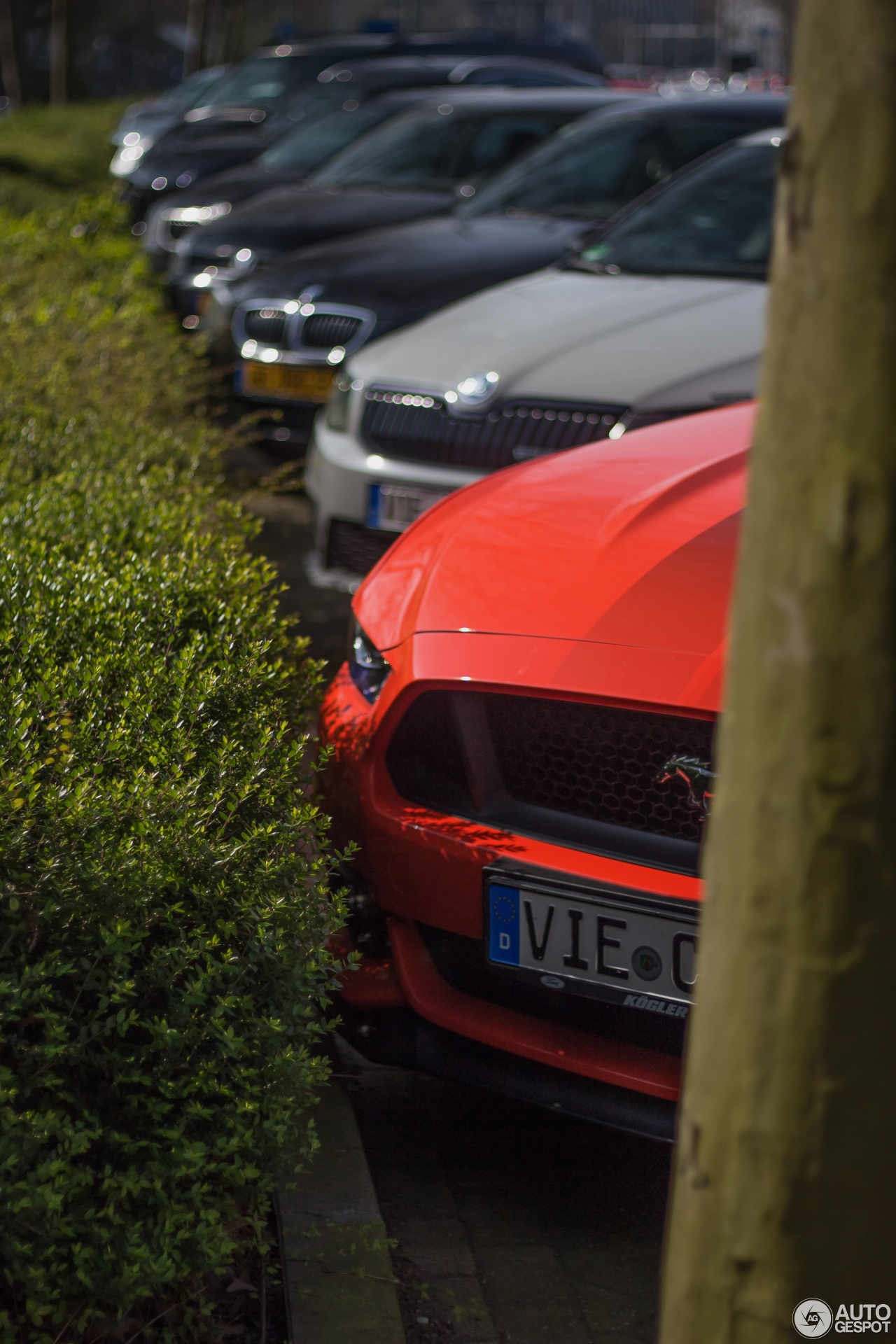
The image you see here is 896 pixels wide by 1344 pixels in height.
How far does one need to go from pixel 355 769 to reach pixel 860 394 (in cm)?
177

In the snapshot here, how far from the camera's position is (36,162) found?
52.6ft

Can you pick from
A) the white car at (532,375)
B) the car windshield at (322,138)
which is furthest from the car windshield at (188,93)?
the white car at (532,375)

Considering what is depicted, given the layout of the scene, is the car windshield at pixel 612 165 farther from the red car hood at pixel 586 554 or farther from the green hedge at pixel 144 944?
the green hedge at pixel 144 944

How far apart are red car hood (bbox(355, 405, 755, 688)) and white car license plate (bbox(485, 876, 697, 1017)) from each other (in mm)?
422

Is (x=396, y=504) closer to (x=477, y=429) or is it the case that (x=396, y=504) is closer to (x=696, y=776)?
(x=477, y=429)

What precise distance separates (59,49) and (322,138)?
18.0 meters

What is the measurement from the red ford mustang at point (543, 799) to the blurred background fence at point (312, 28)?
2631 cm

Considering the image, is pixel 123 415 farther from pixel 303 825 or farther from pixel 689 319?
pixel 303 825

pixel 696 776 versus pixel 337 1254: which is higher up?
pixel 696 776

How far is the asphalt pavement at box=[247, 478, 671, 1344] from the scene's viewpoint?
2.46 metres

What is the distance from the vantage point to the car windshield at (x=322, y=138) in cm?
1145

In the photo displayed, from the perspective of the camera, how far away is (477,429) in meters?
5.00

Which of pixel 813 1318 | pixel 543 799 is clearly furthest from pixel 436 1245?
pixel 813 1318

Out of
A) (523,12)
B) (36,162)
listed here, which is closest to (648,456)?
(36,162)
